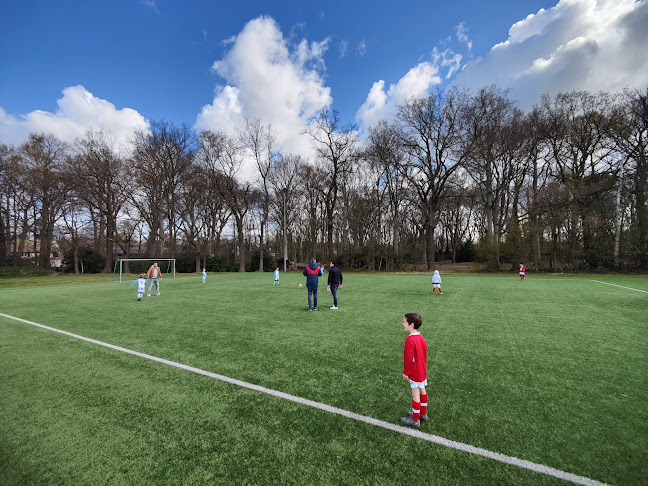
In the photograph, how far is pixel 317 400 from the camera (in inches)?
156

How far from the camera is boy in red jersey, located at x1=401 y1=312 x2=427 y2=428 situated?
3.26 meters

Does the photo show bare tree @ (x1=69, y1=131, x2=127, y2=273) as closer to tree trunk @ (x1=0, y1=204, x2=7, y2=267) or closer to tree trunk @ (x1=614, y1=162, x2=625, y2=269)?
tree trunk @ (x1=0, y1=204, x2=7, y2=267)

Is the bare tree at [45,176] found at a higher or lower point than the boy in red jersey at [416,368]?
higher

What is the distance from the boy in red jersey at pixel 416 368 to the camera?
10.7 feet

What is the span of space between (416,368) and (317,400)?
1500 millimetres

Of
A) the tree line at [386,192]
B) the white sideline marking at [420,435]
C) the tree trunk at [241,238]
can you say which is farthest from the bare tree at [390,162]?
the white sideline marking at [420,435]

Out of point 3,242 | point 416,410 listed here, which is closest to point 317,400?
point 416,410

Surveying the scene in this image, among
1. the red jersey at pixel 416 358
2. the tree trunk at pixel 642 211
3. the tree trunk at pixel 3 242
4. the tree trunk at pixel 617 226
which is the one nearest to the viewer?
the red jersey at pixel 416 358

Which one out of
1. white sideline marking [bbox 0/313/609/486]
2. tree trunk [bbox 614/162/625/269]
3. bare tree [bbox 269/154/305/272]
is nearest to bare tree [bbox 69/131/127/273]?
bare tree [bbox 269/154/305/272]

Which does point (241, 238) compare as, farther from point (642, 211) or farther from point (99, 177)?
point (642, 211)

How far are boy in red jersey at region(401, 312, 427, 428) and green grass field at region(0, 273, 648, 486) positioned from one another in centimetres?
18

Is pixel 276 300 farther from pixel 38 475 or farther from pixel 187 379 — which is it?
pixel 38 475

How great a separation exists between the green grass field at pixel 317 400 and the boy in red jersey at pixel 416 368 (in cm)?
18

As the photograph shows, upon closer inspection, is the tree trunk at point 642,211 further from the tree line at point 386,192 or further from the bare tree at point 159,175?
the bare tree at point 159,175
